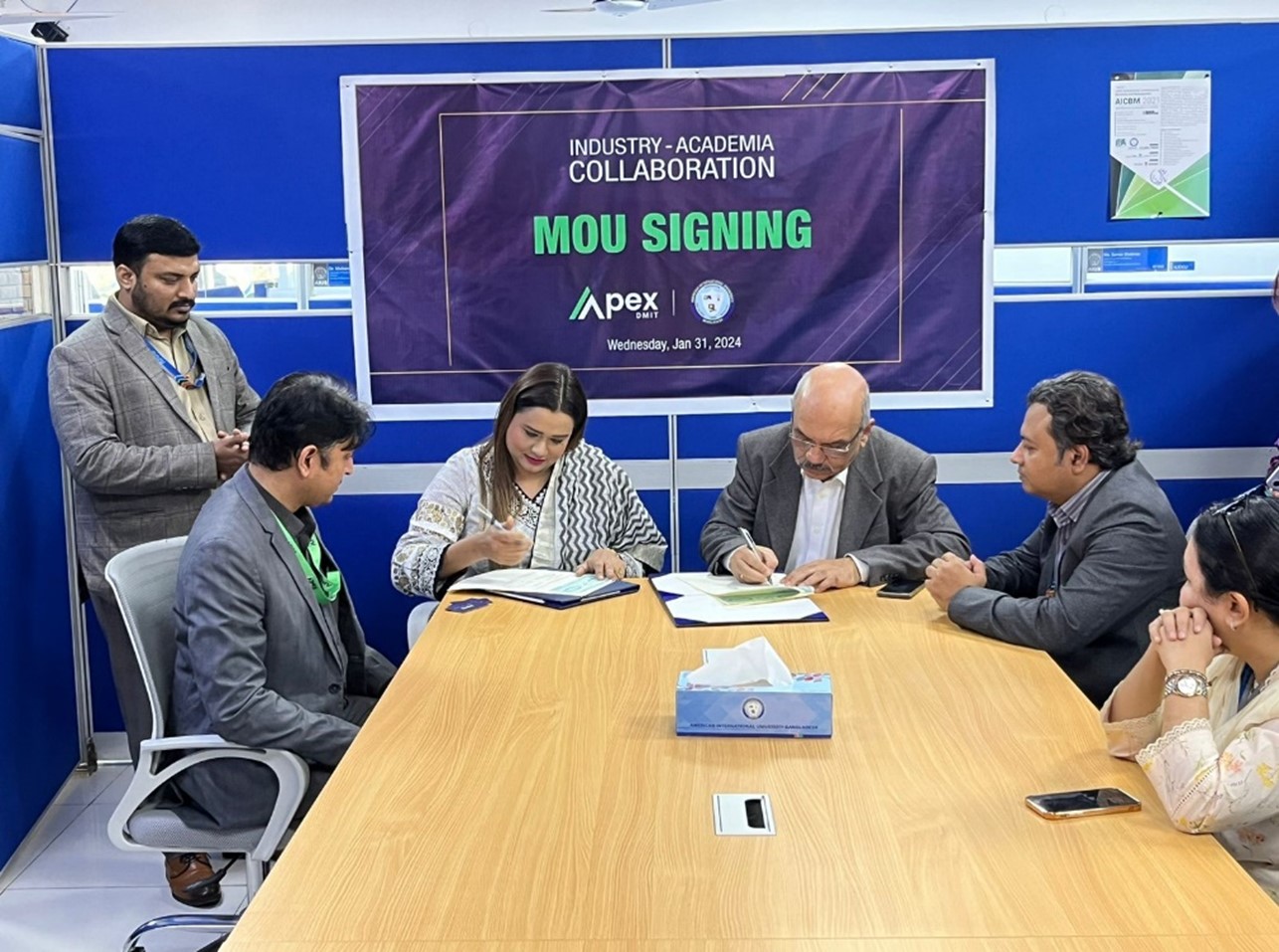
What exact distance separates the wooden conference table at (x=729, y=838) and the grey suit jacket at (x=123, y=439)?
1420 mm

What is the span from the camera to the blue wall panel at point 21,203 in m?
4.03

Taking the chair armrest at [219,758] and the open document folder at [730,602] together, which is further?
the open document folder at [730,602]

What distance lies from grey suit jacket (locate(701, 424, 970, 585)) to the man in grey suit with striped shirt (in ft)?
4.59

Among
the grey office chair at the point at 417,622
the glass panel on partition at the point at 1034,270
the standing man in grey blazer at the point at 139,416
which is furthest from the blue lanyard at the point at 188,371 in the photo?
the glass panel on partition at the point at 1034,270

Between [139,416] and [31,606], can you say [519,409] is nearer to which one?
[139,416]

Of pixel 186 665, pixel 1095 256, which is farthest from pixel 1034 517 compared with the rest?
pixel 186 665

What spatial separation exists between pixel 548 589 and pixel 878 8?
14.4 feet

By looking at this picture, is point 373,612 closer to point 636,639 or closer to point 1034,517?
point 636,639

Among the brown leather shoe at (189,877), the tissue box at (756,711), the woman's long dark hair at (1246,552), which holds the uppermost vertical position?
the woman's long dark hair at (1246,552)

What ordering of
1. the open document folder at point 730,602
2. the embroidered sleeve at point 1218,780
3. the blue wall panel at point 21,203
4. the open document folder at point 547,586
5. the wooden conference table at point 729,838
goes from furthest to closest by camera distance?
the blue wall panel at point 21,203 → the open document folder at point 547,586 → the open document folder at point 730,602 → the embroidered sleeve at point 1218,780 → the wooden conference table at point 729,838

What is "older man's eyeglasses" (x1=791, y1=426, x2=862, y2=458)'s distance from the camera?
3.53 m

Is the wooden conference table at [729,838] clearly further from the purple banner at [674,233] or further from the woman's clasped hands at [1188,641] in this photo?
the purple banner at [674,233]

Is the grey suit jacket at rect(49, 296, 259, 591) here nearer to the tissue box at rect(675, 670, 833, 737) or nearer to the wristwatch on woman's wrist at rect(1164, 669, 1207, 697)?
the tissue box at rect(675, 670, 833, 737)

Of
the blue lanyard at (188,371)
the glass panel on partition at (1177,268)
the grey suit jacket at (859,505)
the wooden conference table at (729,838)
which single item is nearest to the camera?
the wooden conference table at (729,838)
